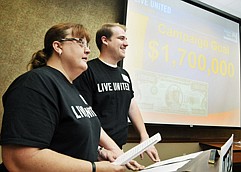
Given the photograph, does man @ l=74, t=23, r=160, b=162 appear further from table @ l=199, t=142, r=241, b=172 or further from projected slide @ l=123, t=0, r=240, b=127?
table @ l=199, t=142, r=241, b=172

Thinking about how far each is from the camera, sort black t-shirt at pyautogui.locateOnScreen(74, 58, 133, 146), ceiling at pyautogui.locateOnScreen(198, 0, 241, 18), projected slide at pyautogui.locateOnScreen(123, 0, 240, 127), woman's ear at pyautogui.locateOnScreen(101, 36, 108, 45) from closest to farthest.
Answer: black t-shirt at pyautogui.locateOnScreen(74, 58, 133, 146), woman's ear at pyautogui.locateOnScreen(101, 36, 108, 45), projected slide at pyautogui.locateOnScreen(123, 0, 240, 127), ceiling at pyautogui.locateOnScreen(198, 0, 241, 18)

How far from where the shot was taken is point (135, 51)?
6.87 feet

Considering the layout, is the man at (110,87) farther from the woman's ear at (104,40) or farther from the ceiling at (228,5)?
the ceiling at (228,5)

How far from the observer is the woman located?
71cm

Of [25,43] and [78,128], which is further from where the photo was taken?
[25,43]

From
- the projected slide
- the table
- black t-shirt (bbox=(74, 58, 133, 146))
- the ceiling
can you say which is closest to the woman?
black t-shirt (bbox=(74, 58, 133, 146))

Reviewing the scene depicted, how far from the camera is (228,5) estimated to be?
2887 millimetres

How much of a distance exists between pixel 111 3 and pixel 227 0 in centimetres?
149

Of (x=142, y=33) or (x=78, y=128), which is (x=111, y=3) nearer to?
(x=142, y=33)

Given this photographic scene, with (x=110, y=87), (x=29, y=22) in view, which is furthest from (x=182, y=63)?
(x=29, y=22)

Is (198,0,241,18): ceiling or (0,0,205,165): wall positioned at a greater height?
(198,0,241,18): ceiling

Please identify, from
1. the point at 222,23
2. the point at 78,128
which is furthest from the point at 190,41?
the point at 78,128

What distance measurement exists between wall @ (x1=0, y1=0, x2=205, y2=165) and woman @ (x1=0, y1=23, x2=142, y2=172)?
755 mm

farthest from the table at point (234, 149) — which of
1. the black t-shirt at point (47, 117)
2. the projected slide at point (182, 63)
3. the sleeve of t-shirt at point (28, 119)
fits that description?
the sleeve of t-shirt at point (28, 119)
